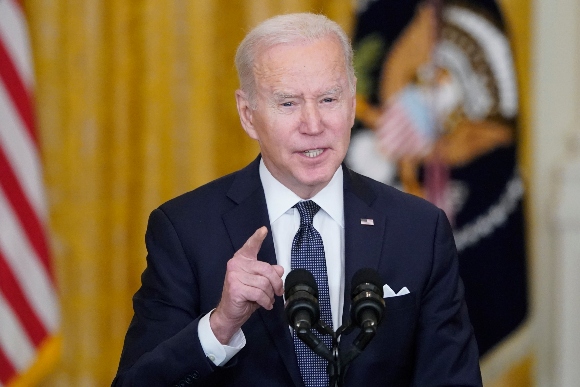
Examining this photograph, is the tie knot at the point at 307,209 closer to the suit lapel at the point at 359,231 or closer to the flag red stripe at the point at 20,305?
the suit lapel at the point at 359,231

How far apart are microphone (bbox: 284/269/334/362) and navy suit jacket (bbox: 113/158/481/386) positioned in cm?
42

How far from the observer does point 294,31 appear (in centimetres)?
228

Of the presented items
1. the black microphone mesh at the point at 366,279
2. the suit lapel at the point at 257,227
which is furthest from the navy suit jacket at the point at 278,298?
the black microphone mesh at the point at 366,279

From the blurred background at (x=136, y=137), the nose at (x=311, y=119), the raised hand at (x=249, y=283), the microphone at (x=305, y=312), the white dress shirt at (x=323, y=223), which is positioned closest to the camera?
the microphone at (x=305, y=312)

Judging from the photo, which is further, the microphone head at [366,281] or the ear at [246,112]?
the ear at [246,112]

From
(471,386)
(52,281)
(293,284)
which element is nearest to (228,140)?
(52,281)

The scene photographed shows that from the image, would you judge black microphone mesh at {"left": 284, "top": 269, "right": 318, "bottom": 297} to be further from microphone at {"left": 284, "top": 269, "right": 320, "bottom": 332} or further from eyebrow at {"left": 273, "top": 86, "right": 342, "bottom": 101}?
eyebrow at {"left": 273, "top": 86, "right": 342, "bottom": 101}

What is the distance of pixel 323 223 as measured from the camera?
2461mm

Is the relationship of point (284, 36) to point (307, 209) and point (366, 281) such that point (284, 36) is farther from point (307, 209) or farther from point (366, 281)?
point (366, 281)

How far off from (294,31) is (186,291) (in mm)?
701

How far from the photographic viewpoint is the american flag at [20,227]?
157 inches

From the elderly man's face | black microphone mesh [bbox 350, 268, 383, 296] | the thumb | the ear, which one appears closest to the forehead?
the elderly man's face

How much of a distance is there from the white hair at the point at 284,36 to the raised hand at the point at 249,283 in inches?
20.1

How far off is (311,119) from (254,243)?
1.27 feet
